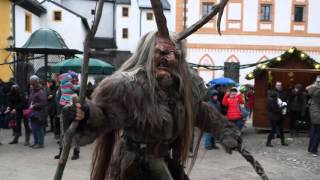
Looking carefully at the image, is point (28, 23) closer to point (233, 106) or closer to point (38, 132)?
point (38, 132)

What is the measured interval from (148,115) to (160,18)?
2.15ft

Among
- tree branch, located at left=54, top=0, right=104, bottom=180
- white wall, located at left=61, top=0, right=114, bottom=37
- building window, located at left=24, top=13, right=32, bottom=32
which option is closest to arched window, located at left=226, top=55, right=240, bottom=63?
building window, located at left=24, top=13, right=32, bottom=32

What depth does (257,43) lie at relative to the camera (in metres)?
28.4

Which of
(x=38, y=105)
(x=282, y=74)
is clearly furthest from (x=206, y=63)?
(x=38, y=105)

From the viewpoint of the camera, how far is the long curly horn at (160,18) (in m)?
3.46

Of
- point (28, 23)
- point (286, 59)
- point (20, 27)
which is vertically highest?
point (28, 23)

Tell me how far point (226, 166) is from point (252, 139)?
13.9 feet

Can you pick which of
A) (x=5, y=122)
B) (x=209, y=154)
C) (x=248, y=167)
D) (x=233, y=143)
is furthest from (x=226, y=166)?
(x=5, y=122)

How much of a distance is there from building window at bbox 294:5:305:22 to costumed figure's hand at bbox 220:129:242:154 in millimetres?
25571

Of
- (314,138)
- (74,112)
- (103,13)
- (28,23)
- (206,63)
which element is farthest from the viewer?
(103,13)

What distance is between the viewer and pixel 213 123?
399 centimetres

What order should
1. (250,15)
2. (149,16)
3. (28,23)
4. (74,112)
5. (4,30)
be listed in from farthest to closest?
(149,16) < (28,23) < (250,15) < (4,30) < (74,112)

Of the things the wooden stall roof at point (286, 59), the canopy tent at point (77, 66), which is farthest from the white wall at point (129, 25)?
the canopy tent at point (77, 66)

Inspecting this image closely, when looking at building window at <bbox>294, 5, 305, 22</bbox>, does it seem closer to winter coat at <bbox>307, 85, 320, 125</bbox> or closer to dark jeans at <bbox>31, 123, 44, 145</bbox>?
winter coat at <bbox>307, 85, 320, 125</bbox>
